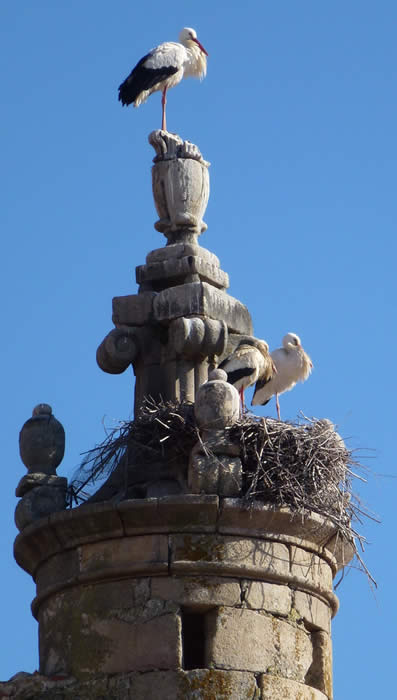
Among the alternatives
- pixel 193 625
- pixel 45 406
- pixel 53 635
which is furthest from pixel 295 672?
pixel 45 406

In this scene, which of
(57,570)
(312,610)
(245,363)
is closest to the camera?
(312,610)

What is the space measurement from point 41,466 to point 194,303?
1528mm

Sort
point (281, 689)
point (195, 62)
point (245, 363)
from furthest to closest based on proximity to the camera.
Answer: point (195, 62), point (245, 363), point (281, 689)

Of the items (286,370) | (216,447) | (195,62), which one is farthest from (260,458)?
(195,62)

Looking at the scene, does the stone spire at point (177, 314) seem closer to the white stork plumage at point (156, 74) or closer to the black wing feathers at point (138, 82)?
the white stork plumage at point (156, 74)

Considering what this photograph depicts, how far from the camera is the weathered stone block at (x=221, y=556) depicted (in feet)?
43.9

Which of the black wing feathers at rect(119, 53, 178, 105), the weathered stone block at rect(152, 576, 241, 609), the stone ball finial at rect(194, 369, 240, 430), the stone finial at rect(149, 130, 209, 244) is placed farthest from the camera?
the black wing feathers at rect(119, 53, 178, 105)

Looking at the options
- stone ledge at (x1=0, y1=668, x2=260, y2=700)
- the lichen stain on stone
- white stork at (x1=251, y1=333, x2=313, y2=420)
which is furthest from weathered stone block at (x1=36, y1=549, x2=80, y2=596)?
white stork at (x1=251, y1=333, x2=313, y2=420)

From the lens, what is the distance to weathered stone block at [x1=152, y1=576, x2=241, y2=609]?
13.3 m

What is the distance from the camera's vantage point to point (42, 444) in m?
14.4

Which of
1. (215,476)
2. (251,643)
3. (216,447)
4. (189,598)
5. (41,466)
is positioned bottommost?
(251,643)

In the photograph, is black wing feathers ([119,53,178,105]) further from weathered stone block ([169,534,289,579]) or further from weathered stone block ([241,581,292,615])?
weathered stone block ([241,581,292,615])

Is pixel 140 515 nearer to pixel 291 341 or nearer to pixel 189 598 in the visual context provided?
pixel 189 598

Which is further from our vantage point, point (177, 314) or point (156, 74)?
point (156, 74)
